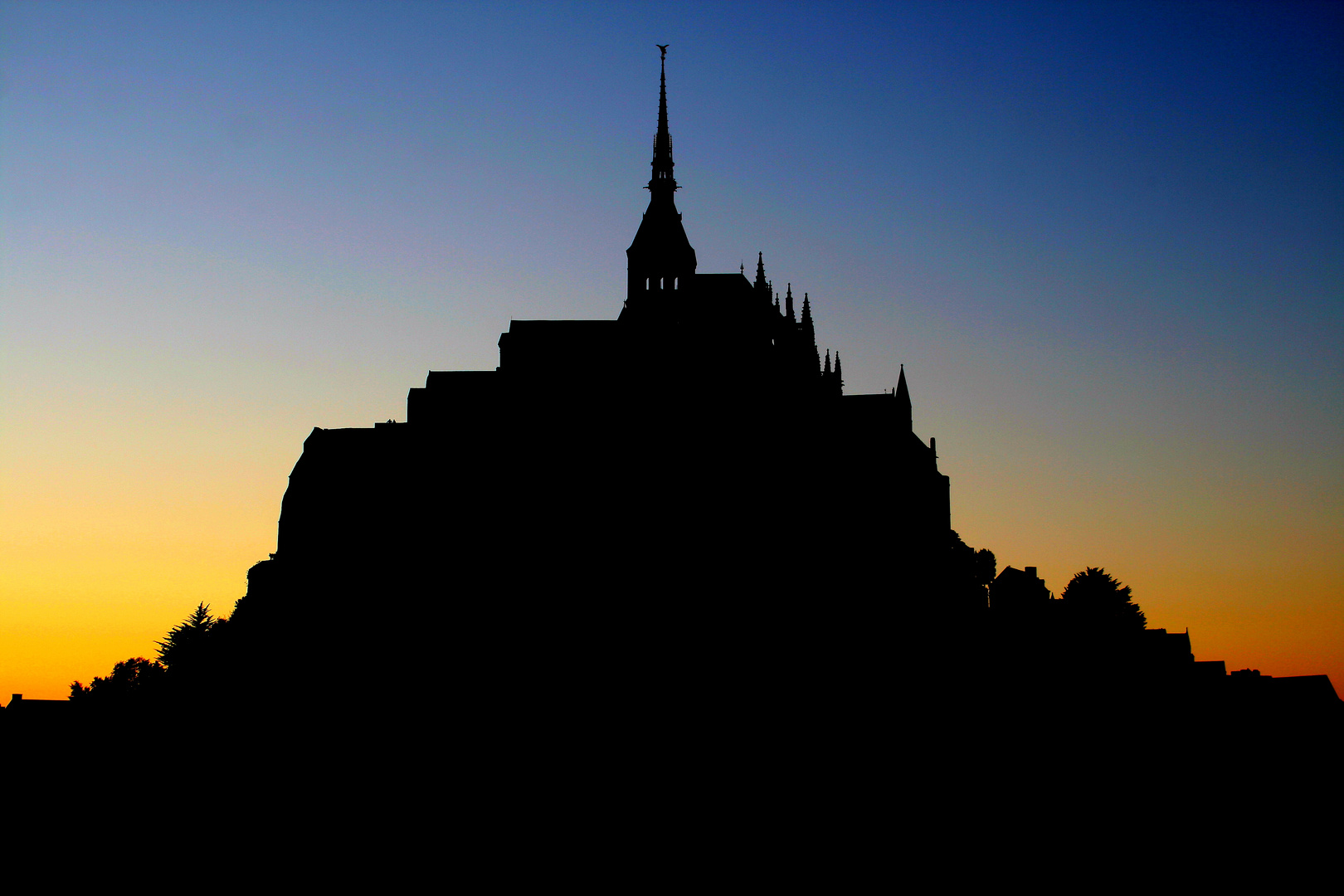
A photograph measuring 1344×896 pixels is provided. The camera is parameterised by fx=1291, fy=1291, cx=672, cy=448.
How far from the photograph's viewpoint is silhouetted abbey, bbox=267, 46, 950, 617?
82438 millimetres

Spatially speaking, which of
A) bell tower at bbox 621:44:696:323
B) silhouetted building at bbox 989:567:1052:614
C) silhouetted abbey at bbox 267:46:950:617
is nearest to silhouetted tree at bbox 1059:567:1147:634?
silhouetted building at bbox 989:567:1052:614

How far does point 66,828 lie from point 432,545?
27.3m

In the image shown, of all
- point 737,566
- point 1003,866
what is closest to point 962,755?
point 1003,866

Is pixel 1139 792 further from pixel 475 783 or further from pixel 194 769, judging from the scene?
pixel 194 769

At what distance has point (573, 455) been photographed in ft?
291

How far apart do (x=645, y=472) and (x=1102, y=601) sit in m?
46.4

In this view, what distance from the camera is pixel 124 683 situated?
137m

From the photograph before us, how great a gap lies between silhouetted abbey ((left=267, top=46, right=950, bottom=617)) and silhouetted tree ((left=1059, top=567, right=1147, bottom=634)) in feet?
83.4

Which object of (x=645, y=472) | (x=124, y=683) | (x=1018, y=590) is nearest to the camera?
(x=645, y=472)

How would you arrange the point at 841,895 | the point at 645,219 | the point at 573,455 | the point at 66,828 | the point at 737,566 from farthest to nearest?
the point at 645,219 → the point at 573,455 → the point at 737,566 → the point at 66,828 → the point at 841,895

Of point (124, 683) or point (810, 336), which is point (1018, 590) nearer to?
point (810, 336)

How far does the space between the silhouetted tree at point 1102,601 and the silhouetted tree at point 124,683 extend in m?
71.8

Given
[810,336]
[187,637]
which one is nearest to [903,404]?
[810,336]

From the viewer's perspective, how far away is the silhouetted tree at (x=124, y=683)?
10200 centimetres
